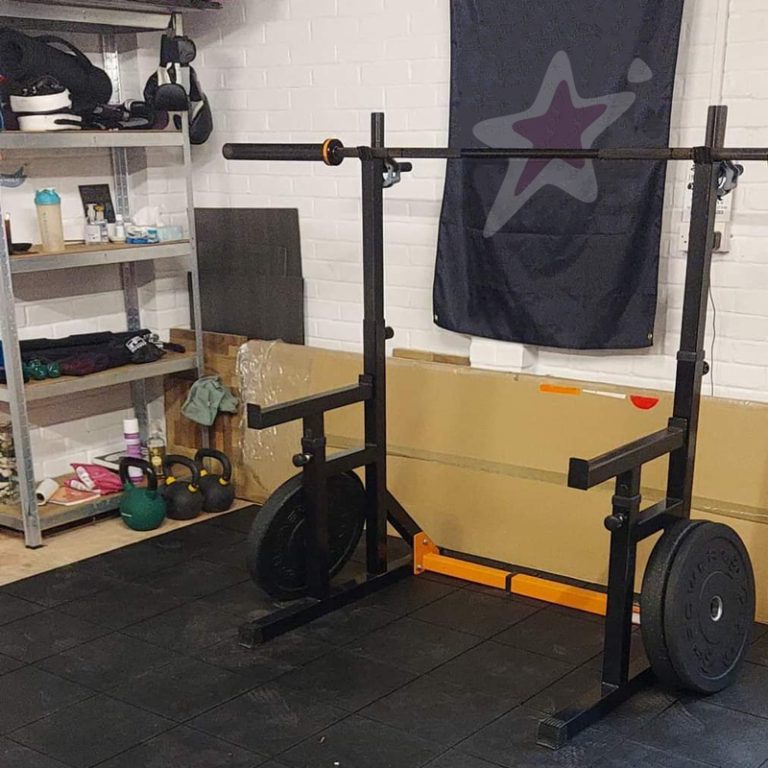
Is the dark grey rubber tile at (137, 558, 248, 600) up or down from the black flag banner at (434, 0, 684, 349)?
down

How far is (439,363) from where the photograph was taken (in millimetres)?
4305

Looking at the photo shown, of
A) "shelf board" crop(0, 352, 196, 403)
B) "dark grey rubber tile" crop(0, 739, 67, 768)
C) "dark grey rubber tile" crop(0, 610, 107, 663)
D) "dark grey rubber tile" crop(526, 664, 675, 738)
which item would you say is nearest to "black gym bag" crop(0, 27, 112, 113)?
"shelf board" crop(0, 352, 196, 403)

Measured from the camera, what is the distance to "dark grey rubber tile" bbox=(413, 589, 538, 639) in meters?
3.57

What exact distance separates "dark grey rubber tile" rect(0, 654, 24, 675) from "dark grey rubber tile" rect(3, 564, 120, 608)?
1.33 feet

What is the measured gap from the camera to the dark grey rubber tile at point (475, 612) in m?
3.57

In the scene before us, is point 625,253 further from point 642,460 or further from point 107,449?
point 107,449

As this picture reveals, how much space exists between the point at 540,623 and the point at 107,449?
2.47m

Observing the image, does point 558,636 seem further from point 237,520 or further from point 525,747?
point 237,520

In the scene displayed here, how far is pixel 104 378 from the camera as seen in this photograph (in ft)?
14.7

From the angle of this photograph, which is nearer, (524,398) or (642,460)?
(642,460)

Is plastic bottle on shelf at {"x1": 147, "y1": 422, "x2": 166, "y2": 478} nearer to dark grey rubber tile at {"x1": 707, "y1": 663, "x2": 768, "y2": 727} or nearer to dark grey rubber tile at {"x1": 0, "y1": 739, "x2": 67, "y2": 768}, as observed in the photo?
dark grey rubber tile at {"x1": 0, "y1": 739, "x2": 67, "y2": 768}

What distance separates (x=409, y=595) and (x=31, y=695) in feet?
4.35

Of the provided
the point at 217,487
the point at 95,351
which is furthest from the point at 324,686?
the point at 95,351

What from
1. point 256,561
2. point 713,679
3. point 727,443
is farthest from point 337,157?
point 713,679
